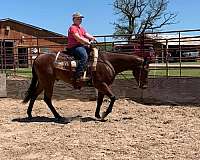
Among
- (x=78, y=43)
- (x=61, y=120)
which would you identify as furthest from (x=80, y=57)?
(x=61, y=120)

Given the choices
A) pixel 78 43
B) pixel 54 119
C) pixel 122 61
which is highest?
pixel 78 43

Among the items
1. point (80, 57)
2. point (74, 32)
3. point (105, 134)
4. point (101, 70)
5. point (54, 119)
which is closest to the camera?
point (105, 134)

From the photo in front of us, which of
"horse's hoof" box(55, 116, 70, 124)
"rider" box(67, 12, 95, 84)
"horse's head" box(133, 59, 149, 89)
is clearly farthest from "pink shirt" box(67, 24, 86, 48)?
"horse's hoof" box(55, 116, 70, 124)

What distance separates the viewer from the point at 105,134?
7.50 metres

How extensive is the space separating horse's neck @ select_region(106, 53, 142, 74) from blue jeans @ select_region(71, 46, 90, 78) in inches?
23.0

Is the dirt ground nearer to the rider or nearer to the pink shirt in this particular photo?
the rider

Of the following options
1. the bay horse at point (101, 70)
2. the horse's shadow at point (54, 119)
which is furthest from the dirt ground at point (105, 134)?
the bay horse at point (101, 70)

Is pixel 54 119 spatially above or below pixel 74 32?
below

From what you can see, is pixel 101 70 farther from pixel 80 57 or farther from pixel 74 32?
pixel 74 32

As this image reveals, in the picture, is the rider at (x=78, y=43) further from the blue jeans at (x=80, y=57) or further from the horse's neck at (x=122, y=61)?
the horse's neck at (x=122, y=61)

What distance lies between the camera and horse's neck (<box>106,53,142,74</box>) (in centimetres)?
946

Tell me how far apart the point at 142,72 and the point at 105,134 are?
97.0 inches

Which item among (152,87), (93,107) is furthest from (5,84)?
(152,87)

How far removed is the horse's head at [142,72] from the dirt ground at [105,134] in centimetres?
75
